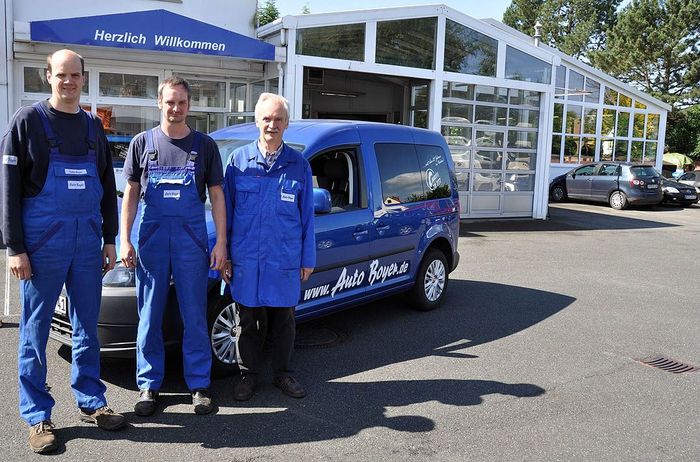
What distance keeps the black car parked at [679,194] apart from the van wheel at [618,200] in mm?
2497

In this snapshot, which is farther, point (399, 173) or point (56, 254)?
point (399, 173)

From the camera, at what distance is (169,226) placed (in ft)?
12.7

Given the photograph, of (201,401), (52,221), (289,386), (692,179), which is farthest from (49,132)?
(692,179)

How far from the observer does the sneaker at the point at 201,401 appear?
3998 mm

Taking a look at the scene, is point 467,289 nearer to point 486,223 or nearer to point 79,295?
point 79,295

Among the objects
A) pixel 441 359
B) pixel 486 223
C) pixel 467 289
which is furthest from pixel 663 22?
pixel 441 359

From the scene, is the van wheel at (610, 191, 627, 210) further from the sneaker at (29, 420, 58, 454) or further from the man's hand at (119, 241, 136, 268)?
the sneaker at (29, 420, 58, 454)

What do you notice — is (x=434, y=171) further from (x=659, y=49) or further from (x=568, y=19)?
(x=568, y=19)

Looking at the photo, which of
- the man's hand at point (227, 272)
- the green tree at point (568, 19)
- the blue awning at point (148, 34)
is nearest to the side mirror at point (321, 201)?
the man's hand at point (227, 272)

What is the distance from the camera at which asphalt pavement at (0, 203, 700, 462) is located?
3686 mm

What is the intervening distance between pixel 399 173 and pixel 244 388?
275cm

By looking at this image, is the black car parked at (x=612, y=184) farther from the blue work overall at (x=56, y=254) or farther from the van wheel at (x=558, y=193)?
the blue work overall at (x=56, y=254)

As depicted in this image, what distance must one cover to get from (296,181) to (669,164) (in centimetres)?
3676

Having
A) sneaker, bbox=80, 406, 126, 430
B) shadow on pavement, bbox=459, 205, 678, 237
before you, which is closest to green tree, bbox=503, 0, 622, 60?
shadow on pavement, bbox=459, 205, 678, 237
